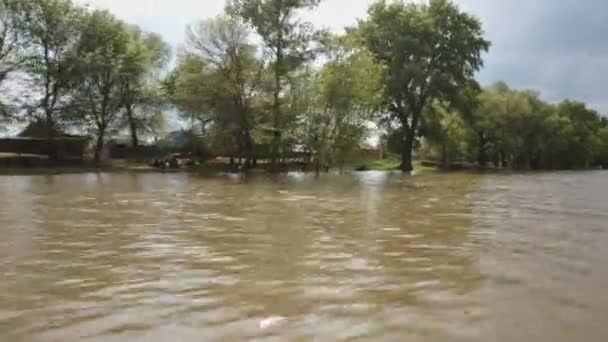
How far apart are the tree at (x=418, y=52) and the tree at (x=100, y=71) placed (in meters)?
23.6

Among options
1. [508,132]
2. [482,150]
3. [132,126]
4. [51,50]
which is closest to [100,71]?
[51,50]

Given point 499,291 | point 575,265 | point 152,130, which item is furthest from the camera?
point 152,130

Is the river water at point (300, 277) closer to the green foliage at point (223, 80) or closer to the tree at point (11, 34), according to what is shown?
the green foliage at point (223, 80)

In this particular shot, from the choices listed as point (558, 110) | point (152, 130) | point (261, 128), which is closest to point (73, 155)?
point (152, 130)

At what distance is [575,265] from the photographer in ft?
27.1

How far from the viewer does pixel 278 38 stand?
149ft

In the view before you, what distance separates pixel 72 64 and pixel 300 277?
45789mm

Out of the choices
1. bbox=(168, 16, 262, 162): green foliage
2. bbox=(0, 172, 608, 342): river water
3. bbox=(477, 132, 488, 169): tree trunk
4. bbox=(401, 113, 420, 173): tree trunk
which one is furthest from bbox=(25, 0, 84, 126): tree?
bbox=(477, 132, 488, 169): tree trunk

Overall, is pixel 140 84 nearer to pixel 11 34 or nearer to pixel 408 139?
pixel 11 34

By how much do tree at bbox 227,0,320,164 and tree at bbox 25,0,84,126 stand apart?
14.9 meters

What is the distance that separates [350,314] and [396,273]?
209 centimetres

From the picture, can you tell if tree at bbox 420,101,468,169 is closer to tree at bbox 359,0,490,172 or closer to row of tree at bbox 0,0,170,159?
tree at bbox 359,0,490,172

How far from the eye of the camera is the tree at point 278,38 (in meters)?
44.5

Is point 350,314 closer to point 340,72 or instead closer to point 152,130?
point 340,72
